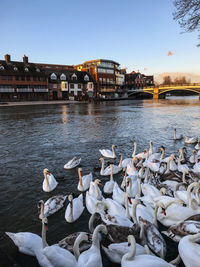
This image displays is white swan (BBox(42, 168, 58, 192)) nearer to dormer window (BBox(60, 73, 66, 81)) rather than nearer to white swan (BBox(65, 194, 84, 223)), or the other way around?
white swan (BBox(65, 194, 84, 223))

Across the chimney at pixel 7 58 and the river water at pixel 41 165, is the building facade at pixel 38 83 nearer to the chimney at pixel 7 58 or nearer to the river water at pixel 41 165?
the chimney at pixel 7 58

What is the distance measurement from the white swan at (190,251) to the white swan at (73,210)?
3007 mm

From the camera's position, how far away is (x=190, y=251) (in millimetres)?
3797

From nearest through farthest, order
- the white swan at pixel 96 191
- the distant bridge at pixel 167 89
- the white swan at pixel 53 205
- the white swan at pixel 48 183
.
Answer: the white swan at pixel 53 205
the white swan at pixel 96 191
the white swan at pixel 48 183
the distant bridge at pixel 167 89

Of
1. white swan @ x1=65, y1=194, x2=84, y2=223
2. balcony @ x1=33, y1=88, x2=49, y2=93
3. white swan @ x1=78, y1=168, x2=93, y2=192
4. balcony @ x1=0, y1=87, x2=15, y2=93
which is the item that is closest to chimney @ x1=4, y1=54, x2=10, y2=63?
balcony @ x1=0, y1=87, x2=15, y2=93

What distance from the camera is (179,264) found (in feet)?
14.0

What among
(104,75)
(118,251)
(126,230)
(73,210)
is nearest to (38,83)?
(104,75)

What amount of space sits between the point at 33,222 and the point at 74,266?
240 centimetres

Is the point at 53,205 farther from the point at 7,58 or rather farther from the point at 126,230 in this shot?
the point at 7,58

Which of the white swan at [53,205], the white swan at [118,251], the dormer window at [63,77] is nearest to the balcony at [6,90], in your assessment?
the dormer window at [63,77]

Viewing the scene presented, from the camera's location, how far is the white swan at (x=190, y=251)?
12.0 ft

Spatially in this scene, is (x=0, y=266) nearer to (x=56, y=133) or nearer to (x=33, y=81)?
(x=56, y=133)

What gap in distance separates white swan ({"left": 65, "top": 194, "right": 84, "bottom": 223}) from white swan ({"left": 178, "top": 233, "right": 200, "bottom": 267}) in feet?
9.87

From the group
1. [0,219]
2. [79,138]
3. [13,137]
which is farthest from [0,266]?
[13,137]
